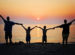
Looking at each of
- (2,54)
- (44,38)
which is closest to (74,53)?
(2,54)

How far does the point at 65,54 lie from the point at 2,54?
3.85 m

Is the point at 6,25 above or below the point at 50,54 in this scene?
above

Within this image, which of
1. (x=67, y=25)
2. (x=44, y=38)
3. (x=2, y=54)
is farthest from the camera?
(x=44, y=38)

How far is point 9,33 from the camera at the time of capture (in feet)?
65.2

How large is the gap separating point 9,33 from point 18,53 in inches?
209

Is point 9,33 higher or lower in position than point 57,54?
higher

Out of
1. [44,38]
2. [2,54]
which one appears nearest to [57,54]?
[2,54]

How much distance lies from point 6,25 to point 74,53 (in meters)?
7.33

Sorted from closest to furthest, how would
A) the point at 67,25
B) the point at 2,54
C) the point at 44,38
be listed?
the point at 2,54, the point at 67,25, the point at 44,38

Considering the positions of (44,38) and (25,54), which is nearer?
(25,54)

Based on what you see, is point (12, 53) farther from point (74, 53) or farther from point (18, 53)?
point (74, 53)

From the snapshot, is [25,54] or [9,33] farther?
[9,33]

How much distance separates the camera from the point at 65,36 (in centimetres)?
1912

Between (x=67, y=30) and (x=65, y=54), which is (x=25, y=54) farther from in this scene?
(x=67, y=30)
